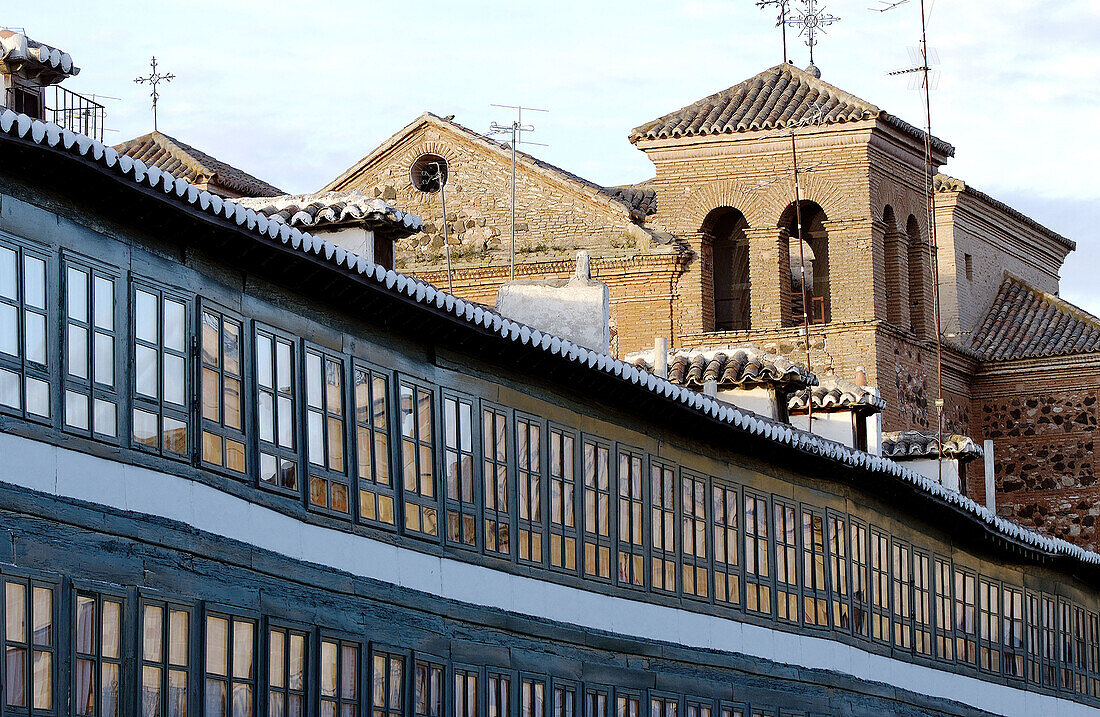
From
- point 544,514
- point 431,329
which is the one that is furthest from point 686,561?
point 431,329

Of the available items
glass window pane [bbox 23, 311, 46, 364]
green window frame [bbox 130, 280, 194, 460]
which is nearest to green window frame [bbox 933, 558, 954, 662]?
green window frame [bbox 130, 280, 194, 460]

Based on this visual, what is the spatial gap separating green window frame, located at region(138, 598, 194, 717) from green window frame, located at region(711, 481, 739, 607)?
9191 millimetres

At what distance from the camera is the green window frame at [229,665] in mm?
15914

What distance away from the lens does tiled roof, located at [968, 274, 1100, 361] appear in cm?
4234

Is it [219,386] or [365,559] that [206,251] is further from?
[365,559]

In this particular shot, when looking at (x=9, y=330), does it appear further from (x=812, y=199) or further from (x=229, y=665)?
Answer: (x=812, y=199)

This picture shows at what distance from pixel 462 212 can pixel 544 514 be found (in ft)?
57.7

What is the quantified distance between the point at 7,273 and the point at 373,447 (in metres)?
4.75

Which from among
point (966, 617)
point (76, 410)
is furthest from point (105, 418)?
point (966, 617)

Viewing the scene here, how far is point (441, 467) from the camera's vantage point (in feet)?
63.7

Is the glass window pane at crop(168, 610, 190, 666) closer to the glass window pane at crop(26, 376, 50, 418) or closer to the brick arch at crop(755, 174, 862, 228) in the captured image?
the glass window pane at crop(26, 376, 50, 418)

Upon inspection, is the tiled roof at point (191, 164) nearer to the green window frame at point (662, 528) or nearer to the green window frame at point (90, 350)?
the green window frame at point (662, 528)

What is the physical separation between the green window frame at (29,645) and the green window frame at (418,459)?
480 cm

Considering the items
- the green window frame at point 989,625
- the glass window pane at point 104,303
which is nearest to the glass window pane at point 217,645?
the glass window pane at point 104,303
